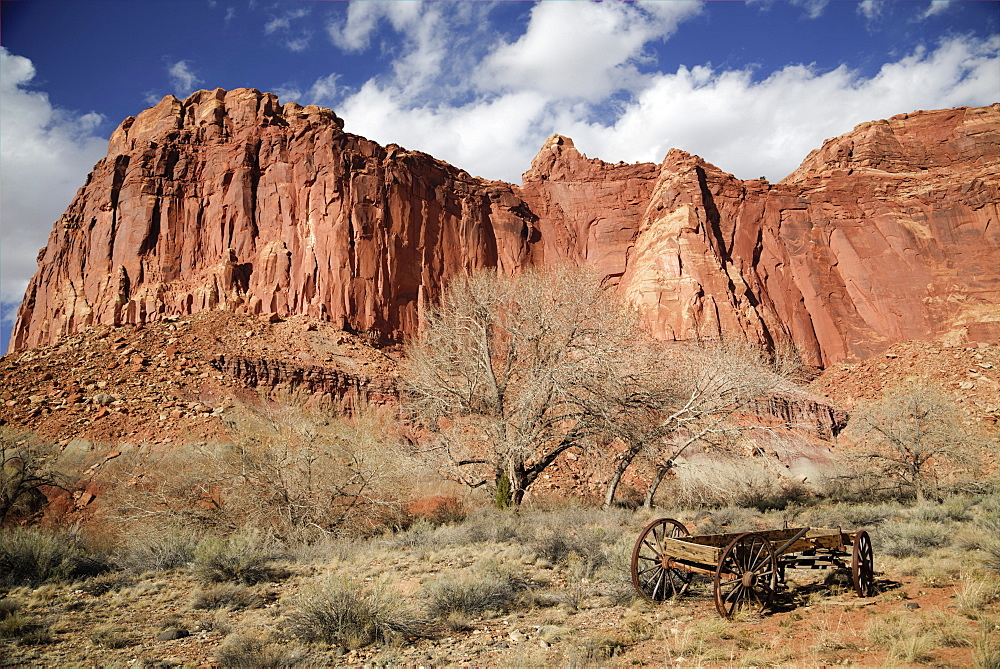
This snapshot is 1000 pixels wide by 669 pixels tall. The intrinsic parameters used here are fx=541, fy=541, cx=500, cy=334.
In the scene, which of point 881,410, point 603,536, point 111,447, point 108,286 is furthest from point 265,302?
point 881,410

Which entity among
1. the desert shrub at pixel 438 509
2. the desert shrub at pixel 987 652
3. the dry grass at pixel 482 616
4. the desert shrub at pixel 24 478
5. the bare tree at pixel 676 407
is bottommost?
the desert shrub at pixel 438 509

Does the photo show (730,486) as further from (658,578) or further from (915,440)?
(658,578)

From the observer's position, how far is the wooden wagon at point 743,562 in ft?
21.3

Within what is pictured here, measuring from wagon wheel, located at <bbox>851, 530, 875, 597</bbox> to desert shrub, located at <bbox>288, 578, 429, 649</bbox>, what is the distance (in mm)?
5632

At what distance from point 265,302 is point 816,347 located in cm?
4136

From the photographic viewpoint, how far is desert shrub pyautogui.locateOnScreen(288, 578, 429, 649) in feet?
19.6

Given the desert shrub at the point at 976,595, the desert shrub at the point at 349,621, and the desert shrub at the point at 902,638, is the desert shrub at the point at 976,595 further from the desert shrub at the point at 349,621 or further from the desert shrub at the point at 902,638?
the desert shrub at the point at 349,621

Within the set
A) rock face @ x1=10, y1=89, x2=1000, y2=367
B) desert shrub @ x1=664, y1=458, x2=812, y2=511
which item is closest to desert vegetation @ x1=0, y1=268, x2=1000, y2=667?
desert shrub @ x1=664, y1=458, x2=812, y2=511

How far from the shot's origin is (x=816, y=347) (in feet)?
140

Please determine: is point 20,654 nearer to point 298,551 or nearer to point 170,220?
point 298,551

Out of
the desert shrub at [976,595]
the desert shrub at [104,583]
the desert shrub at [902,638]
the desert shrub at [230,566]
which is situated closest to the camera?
the desert shrub at [902,638]

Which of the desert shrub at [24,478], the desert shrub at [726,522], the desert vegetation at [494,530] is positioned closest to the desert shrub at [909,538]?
the desert vegetation at [494,530]

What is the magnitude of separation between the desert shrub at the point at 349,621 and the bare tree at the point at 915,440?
60.2 ft

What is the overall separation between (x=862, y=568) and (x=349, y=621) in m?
6.71
